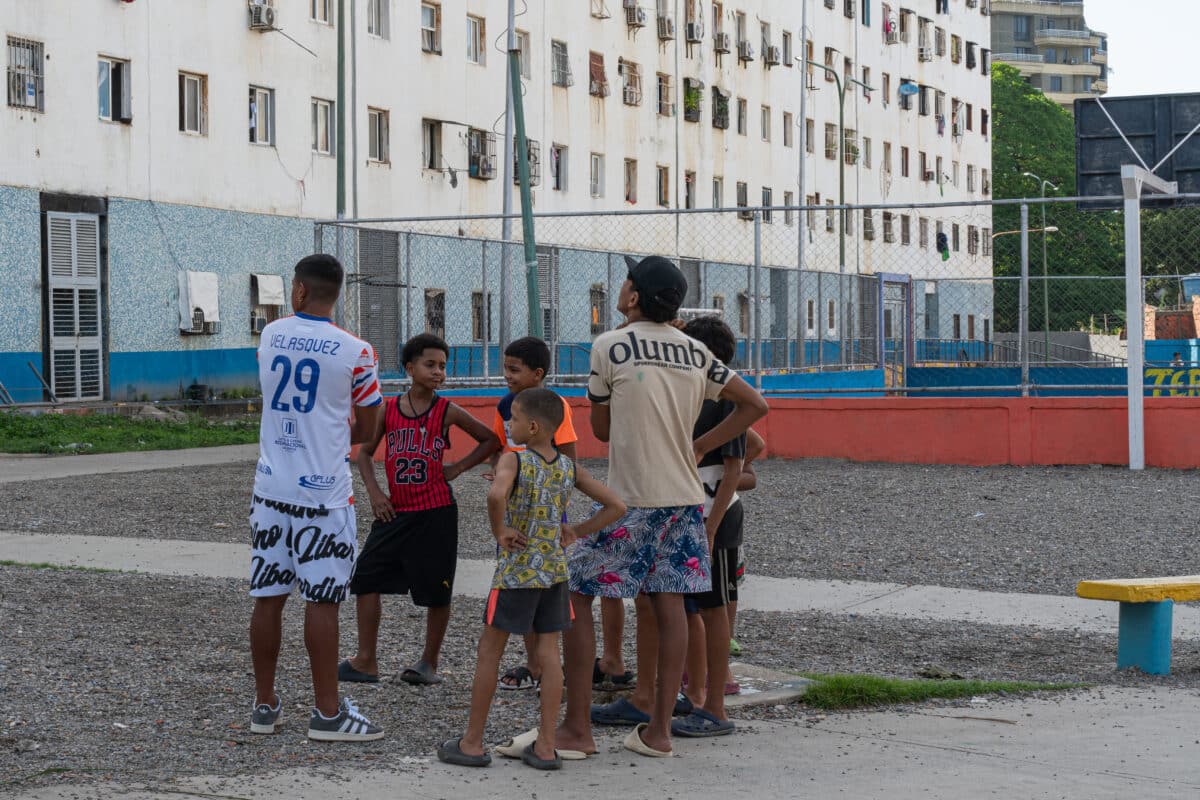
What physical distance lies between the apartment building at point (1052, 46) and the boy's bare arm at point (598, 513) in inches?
5191

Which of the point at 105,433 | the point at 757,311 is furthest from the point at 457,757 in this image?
the point at 105,433

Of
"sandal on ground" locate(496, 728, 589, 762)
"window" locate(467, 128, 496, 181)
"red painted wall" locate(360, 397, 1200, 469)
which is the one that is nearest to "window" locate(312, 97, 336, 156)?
"window" locate(467, 128, 496, 181)

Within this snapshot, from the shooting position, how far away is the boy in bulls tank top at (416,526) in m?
6.79

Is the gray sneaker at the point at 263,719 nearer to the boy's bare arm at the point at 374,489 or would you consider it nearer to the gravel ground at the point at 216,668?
the gravel ground at the point at 216,668

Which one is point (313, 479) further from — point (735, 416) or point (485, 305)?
point (485, 305)

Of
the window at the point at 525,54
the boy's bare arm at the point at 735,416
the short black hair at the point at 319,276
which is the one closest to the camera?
the short black hair at the point at 319,276

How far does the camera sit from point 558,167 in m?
44.6

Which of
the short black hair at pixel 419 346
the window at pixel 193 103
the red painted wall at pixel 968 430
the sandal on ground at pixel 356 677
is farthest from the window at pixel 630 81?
the sandal on ground at pixel 356 677

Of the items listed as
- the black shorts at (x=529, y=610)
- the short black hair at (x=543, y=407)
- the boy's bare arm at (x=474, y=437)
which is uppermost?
the short black hair at (x=543, y=407)

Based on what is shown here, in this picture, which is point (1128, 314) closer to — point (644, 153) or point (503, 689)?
point (503, 689)

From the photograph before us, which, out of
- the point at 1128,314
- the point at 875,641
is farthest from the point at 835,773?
the point at 1128,314

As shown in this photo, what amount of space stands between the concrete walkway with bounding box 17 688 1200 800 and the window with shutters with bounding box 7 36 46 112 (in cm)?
2523

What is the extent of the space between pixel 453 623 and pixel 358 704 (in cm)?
203

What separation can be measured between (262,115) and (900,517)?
945 inches
